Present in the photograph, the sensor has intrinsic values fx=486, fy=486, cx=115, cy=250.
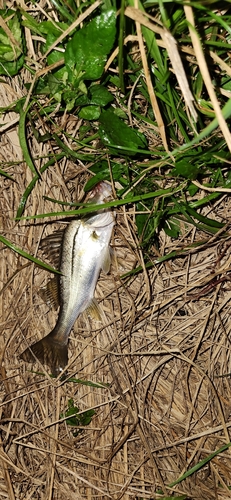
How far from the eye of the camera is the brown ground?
6.43 feet

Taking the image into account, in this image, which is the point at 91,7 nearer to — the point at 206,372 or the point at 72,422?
the point at 206,372

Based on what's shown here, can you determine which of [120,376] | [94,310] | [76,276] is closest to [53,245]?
[76,276]

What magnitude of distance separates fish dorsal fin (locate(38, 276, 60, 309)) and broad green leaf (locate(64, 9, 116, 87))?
2.66 feet

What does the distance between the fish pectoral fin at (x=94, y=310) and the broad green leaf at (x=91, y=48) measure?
872 mm

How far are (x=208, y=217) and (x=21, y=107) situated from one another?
0.81 metres

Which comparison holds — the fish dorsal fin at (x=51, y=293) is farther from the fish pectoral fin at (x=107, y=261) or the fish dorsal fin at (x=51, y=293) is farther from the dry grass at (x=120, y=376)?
the fish pectoral fin at (x=107, y=261)

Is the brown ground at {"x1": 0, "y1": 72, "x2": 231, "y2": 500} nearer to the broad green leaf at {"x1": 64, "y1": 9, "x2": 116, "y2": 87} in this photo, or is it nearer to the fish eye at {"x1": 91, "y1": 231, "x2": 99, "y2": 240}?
the fish eye at {"x1": 91, "y1": 231, "x2": 99, "y2": 240}

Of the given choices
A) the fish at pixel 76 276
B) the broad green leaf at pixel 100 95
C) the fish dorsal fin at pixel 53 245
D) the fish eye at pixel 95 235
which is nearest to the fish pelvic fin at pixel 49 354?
the fish at pixel 76 276

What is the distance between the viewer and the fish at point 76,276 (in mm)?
1921

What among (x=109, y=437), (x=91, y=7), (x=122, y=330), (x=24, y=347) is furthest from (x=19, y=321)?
(x=91, y=7)

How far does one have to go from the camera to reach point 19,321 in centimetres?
207

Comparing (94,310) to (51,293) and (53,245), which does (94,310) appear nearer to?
(51,293)

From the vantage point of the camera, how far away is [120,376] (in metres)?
2.04

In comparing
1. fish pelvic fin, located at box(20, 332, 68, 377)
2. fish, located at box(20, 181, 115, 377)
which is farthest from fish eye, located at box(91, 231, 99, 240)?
fish pelvic fin, located at box(20, 332, 68, 377)
